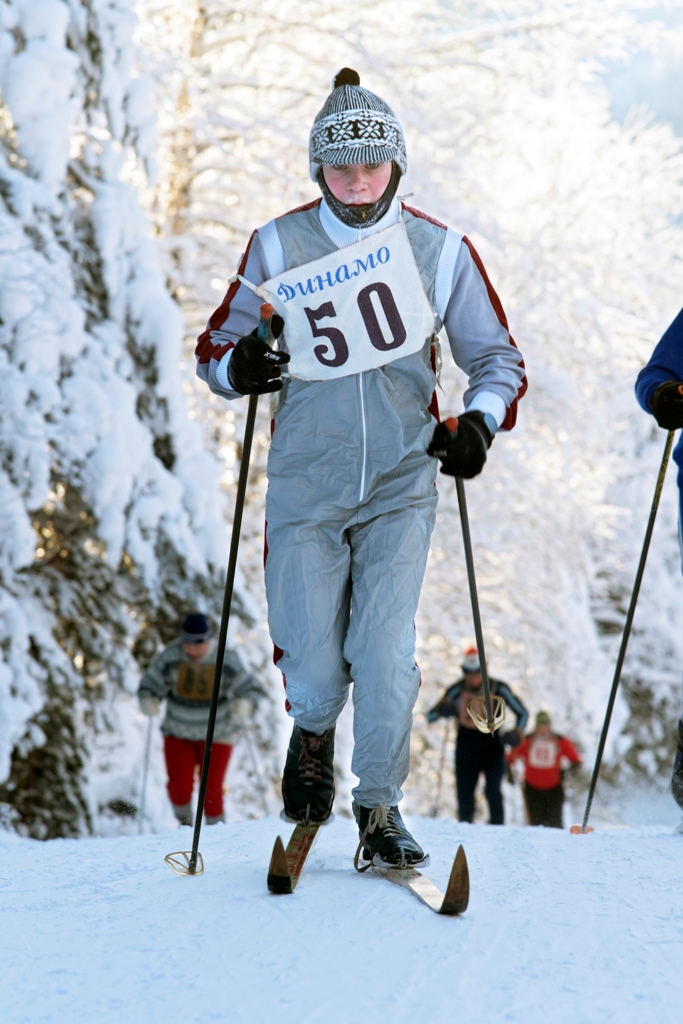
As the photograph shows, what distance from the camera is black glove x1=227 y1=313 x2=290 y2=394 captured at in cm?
269

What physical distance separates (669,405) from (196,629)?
12.0ft

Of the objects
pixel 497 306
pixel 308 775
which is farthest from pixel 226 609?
pixel 497 306

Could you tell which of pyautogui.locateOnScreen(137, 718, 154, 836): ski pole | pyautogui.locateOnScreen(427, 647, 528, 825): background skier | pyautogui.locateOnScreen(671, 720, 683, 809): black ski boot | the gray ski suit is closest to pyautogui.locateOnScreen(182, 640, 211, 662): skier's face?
pyautogui.locateOnScreen(137, 718, 154, 836): ski pole

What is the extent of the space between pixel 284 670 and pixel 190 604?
4.51m

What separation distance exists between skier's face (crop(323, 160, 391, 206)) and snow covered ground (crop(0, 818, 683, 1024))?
5.52ft

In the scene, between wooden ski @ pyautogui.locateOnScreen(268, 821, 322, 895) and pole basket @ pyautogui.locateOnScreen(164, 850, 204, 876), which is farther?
pole basket @ pyautogui.locateOnScreen(164, 850, 204, 876)

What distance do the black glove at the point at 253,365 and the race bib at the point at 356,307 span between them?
0.11m

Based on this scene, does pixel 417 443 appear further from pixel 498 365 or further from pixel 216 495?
pixel 216 495

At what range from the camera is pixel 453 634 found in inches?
516

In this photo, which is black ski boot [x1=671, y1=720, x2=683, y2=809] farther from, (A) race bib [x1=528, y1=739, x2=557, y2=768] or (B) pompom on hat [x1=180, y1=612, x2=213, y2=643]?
(A) race bib [x1=528, y1=739, x2=557, y2=768]

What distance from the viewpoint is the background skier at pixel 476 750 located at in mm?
7711

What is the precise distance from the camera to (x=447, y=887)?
246 cm

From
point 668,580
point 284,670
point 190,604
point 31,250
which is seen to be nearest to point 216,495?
point 190,604

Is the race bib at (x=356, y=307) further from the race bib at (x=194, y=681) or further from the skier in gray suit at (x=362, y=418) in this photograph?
the race bib at (x=194, y=681)
